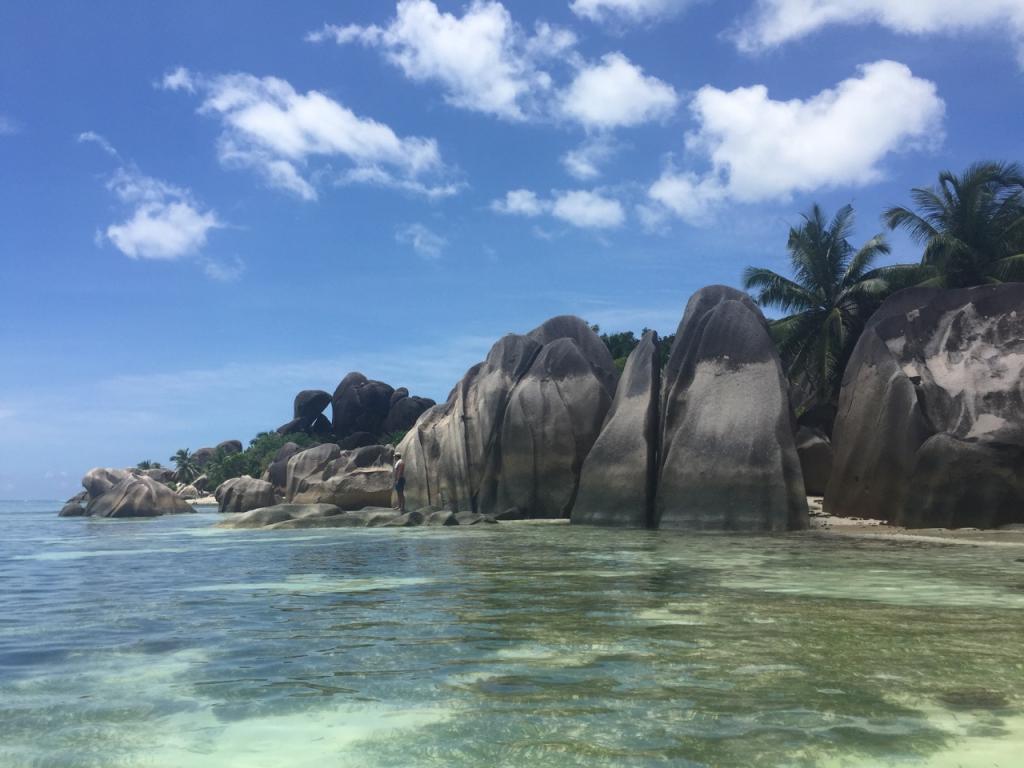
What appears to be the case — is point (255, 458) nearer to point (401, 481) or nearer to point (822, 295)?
point (401, 481)

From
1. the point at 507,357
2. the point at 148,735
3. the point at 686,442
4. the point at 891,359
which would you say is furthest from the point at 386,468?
the point at 148,735

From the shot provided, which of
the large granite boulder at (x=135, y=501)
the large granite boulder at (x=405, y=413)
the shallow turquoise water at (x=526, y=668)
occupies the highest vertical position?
the large granite boulder at (x=405, y=413)

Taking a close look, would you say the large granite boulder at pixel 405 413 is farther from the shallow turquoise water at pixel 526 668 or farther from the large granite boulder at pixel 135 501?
the shallow turquoise water at pixel 526 668

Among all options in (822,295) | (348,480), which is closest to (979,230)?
(822,295)

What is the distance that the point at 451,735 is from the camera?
341 centimetres

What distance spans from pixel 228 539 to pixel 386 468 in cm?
1571

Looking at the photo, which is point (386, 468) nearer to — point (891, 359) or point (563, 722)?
point (891, 359)

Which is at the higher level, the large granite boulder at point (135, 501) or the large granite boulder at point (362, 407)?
the large granite boulder at point (362, 407)

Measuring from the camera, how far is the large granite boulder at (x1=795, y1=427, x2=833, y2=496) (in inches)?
899

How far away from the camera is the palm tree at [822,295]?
25.9 meters

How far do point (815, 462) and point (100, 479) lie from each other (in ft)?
98.0

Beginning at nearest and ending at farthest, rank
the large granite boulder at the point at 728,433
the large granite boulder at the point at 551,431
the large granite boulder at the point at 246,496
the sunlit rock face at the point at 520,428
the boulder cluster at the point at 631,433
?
the large granite boulder at the point at 728,433
the boulder cluster at the point at 631,433
the large granite boulder at the point at 551,431
the sunlit rock face at the point at 520,428
the large granite boulder at the point at 246,496

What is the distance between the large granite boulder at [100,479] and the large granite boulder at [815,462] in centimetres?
2810

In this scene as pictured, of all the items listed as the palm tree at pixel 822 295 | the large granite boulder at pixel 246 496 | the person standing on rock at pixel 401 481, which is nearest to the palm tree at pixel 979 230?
the palm tree at pixel 822 295
